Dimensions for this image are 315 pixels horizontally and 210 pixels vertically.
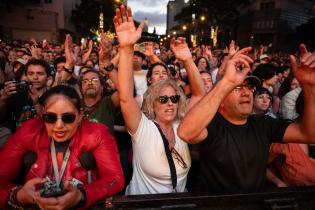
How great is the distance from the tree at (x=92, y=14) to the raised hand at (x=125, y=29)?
41.1m

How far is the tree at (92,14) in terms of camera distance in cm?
4197

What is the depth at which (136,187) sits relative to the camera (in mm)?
2584

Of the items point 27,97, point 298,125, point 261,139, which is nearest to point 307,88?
point 298,125

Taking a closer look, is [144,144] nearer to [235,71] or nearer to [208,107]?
[208,107]

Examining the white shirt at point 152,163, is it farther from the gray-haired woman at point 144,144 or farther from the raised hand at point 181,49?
the raised hand at point 181,49

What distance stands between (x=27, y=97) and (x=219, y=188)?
2856mm

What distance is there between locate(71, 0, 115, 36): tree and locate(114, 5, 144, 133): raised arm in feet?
135

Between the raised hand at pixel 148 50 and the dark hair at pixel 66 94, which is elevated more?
the raised hand at pixel 148 50

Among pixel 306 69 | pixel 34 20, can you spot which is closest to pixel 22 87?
pixel 306 69

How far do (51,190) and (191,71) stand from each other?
1.88 metres

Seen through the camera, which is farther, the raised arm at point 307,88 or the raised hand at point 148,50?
the raised hand at point 148,50

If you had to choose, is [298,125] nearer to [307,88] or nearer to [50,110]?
[307,88]

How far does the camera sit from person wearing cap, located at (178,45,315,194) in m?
1.99

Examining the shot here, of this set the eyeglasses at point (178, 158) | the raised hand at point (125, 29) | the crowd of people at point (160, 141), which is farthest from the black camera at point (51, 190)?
the raised hand at point (125, 29)
